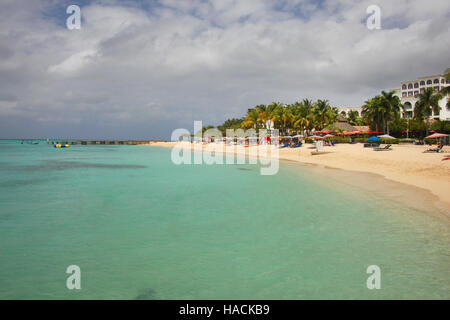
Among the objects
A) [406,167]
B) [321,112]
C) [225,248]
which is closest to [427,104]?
[321,112]

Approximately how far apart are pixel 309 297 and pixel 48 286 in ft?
18.2

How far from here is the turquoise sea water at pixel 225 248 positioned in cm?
606

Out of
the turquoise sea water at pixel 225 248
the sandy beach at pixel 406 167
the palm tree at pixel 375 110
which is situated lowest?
the turquoise sea water at pixel 225 248

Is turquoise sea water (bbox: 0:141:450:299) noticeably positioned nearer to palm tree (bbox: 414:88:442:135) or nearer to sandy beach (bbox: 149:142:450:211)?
sandy beach (bbox: 149:142:450:211)

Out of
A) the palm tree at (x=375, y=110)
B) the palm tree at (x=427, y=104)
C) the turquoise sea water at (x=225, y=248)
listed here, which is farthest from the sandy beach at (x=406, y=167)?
the palm tree at (x=427, y=104)

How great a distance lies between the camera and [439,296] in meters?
5.61

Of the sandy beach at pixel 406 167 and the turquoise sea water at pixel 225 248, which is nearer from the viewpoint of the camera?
the turquoise sea water at pixel 225 248

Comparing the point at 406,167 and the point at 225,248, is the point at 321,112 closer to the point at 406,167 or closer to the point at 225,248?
the point at 406,167

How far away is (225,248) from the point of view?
8211mm

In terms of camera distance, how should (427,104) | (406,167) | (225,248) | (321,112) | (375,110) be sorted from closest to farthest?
(225,248) < (406,167) < (427,104) < (375,110) < (321,112)

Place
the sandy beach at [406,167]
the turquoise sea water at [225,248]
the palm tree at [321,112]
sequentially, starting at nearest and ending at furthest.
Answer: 1. the turquoise sea water at [225,248]
2. the sandy beach at [406,167]
3. the palm tree at [321,112]

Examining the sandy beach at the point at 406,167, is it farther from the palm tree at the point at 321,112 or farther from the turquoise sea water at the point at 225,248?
the palm tree at the point at 321,112
